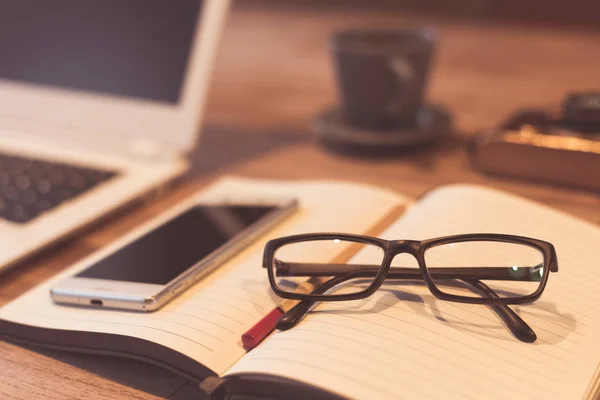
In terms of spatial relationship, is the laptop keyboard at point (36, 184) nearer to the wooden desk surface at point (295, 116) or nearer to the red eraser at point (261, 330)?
the wooden desk surface at point (295, 116)

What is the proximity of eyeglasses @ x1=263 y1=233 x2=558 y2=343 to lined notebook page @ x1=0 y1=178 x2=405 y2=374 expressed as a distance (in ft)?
0.11

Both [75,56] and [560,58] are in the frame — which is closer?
[75,56]

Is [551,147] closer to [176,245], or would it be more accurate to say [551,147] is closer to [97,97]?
[176,245]

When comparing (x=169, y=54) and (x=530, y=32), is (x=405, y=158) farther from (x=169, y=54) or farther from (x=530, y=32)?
(x=530, y=32)

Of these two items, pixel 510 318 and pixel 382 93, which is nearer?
pixel 510 318

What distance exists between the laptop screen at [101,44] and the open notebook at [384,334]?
312mm

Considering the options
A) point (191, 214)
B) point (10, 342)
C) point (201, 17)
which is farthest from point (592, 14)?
point (10, 342)

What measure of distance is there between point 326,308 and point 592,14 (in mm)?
2081

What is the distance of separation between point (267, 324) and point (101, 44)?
511 mm

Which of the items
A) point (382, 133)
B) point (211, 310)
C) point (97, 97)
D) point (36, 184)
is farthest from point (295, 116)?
point (211, 310)

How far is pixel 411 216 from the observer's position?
600mm

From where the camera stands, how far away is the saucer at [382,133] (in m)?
0.85

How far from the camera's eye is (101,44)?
0.82 meters

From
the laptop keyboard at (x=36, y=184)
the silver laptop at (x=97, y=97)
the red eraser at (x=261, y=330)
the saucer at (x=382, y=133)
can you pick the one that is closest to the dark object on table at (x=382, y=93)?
the saucer at (x=382, y=133)
